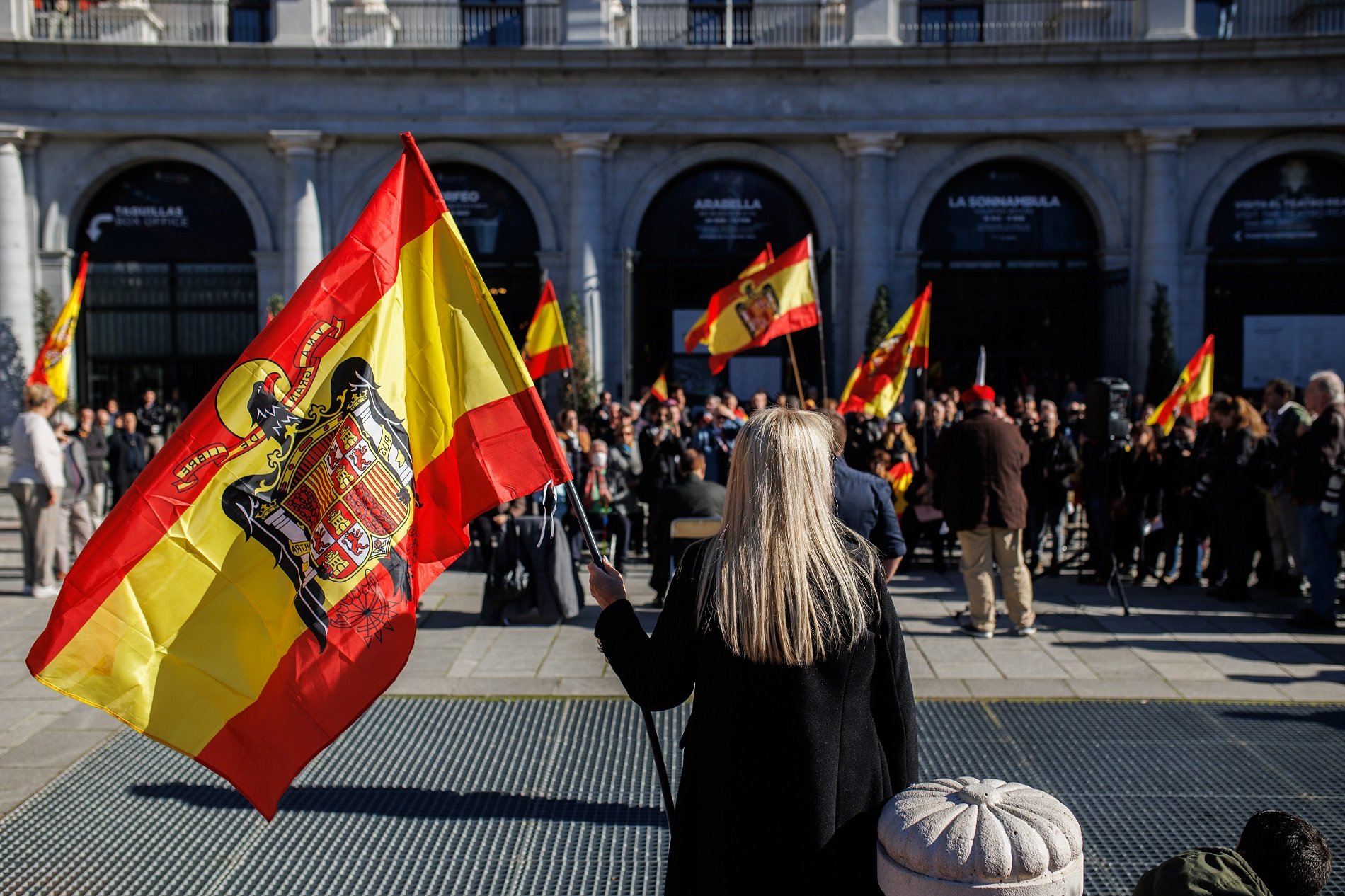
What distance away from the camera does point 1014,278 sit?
2255cm

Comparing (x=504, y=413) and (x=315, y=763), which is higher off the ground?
(x=504, y=413)

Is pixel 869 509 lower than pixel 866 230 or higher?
lower

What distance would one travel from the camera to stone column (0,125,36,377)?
20.7 m

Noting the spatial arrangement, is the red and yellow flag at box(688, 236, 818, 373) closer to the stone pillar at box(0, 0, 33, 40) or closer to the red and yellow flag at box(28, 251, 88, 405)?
the red and yellow flag at box(28, 251, 88, 405)

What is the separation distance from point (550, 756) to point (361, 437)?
10.8 ft

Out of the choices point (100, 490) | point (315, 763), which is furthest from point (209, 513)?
point (100, 490)

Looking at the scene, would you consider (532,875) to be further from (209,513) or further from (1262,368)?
(1262,368)

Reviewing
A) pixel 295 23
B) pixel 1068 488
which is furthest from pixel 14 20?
pixel 1068 488

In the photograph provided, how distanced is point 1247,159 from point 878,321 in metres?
8.17

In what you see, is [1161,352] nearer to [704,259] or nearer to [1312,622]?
[704,259]

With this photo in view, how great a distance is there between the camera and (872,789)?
2.78 meters

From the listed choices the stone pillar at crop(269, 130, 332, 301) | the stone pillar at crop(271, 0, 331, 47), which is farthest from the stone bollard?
the stone pillar at crop(271, 0, 331, 47)

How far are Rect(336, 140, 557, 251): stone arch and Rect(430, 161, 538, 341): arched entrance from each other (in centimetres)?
30

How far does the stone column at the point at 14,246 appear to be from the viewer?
20.7 metres
